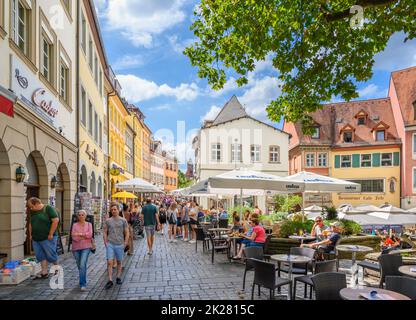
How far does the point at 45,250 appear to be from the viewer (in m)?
8.62

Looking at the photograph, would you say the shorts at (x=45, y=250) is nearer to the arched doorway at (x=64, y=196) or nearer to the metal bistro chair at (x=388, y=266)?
the arched doorway at (x=64, y=196)

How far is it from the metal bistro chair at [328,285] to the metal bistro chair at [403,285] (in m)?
0.62

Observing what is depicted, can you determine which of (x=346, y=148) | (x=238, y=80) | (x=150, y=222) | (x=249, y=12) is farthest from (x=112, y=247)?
(x=346, y=148)

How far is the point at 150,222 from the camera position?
12680 millimetres

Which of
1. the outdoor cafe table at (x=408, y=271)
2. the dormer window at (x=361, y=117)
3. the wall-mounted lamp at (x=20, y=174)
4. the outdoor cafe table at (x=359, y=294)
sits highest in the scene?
the dormer window at (x=361, y=117)

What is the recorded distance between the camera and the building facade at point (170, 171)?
3462 inches

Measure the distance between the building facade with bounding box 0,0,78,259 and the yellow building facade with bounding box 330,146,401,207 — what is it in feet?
103

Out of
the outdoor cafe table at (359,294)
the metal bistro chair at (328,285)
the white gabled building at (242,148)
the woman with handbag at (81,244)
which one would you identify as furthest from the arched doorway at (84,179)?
the white gabled building at (242,148)

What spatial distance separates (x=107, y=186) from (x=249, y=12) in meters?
21.9

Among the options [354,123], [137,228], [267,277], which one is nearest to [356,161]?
[354,123]

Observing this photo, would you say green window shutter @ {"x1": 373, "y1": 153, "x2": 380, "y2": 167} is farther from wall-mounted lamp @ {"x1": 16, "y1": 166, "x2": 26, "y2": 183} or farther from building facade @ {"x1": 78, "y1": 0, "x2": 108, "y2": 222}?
wall-mounted lamp @ {"x1": 16, "y1": 166, "x2": 26, "y2": 183}

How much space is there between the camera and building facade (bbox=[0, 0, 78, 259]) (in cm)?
892

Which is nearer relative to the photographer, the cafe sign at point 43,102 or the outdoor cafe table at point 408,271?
the outdoor cafe table at point 408,271

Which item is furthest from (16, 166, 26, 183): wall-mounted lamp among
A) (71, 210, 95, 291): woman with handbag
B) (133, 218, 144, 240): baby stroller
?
(133, 218, 144, 240): baby stroller
